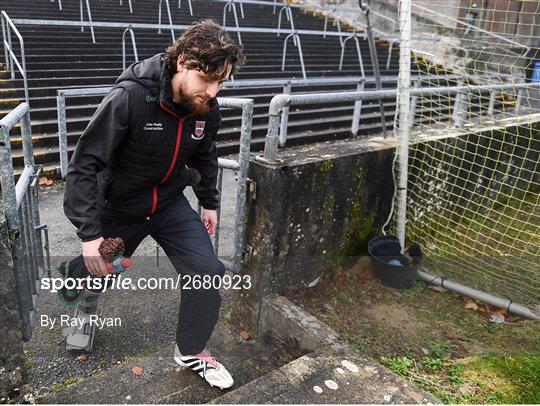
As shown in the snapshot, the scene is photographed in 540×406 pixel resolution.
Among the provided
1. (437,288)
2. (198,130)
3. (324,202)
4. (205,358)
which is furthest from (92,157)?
(437,288)

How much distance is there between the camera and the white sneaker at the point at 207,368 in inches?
99.9

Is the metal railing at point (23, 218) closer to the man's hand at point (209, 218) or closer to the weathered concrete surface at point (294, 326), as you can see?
the man's hand at point (209, 218)

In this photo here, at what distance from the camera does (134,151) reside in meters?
2.22

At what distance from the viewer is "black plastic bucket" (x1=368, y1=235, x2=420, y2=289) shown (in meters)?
3.62

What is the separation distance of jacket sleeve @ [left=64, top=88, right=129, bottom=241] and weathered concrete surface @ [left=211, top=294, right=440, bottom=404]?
1058mm

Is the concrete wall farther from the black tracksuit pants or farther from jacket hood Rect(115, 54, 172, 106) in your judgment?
jacket hood Rect(115, 54, 172, 106)

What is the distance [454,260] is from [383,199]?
996 millimetres

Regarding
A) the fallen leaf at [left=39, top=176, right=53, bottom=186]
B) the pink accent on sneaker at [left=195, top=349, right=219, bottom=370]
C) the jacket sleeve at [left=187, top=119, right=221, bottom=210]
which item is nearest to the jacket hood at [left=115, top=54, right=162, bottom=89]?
the jacket sleeve at [left=187, top=119, right=221, bottom=210]

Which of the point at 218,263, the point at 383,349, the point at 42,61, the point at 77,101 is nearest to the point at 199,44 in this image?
the point at 218,263

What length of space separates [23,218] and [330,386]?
5.82 ft

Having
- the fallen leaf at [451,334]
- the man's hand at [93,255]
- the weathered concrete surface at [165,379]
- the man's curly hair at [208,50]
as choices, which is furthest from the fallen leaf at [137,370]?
the fallen leaf at [451,334]

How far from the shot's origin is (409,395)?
2.22 m

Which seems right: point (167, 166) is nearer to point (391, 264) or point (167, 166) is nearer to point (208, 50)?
point (208, 50)

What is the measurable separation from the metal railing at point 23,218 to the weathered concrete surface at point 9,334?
0.06 m
